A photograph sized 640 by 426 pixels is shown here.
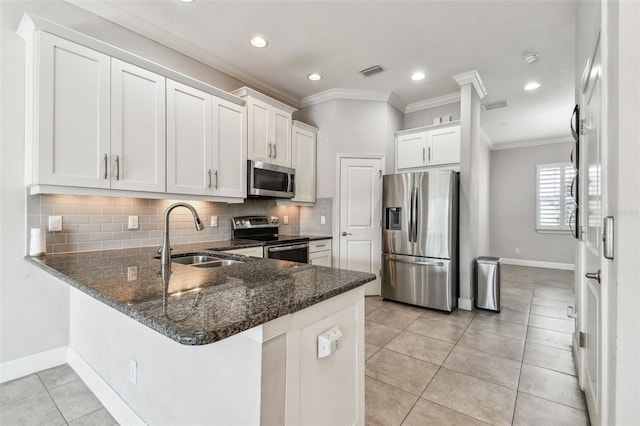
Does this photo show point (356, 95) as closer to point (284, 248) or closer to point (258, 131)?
point (258, 131)

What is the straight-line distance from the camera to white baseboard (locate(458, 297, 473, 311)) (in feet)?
11.8

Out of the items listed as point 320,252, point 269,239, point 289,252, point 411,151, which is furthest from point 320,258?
point 411,151

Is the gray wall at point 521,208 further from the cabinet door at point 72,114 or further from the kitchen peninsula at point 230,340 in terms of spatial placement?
the cabinet door at point 72,114

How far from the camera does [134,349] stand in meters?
1.50

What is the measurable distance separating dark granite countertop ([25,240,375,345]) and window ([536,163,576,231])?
673 cm

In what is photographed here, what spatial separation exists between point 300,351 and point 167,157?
2.17 metres

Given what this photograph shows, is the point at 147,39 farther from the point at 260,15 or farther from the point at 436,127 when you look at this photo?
the point at 436,127

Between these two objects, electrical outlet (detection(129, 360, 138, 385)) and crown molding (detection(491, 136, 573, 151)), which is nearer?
electrical outlet (detection(129, 360, 138, 385))

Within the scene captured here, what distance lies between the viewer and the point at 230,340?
3.25ft

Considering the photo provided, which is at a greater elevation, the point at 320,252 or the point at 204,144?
the point at 204,144

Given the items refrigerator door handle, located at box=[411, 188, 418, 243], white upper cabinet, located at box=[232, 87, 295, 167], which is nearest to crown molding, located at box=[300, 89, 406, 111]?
white upper cabinet, located at box=[232, 87, 295, 167]

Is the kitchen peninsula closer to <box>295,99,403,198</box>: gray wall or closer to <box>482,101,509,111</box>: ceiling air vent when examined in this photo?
<box>295,99,403,198</box>: gray wall

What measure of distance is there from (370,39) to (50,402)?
379cm

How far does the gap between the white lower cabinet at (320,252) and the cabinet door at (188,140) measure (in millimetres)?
1534
